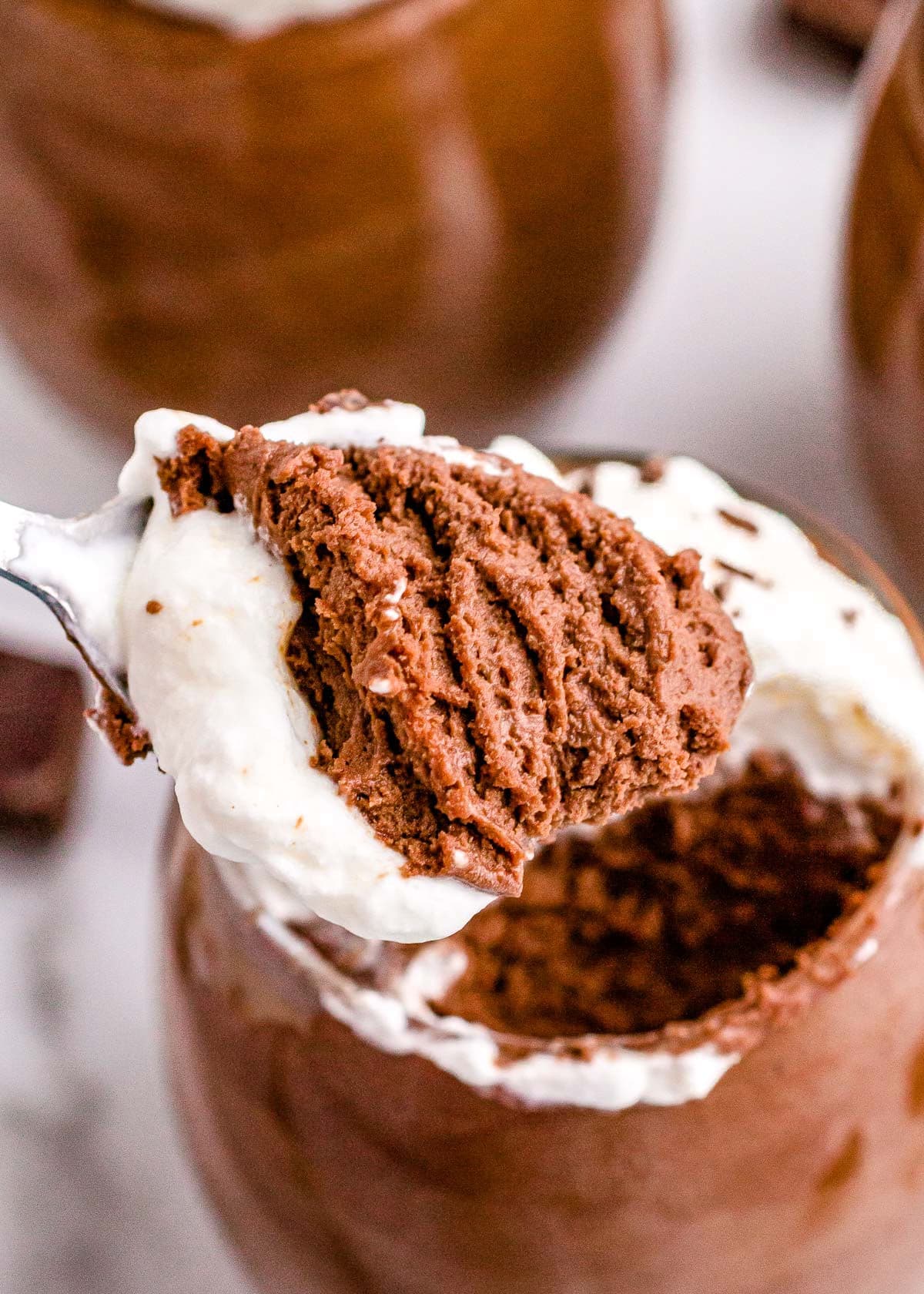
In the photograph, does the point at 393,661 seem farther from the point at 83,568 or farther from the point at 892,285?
the point at 892,285

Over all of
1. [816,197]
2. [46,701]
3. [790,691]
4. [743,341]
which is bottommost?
[790,691]

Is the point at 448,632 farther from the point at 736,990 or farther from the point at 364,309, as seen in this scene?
the point at 364,309

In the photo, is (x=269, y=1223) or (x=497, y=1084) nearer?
(x=497, y=1084)

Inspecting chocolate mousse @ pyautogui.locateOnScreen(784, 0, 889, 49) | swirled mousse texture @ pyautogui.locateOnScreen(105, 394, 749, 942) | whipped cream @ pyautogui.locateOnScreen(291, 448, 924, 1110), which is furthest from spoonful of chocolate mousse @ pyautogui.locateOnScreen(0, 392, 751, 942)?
chocolate mousse @ pyautogui.locateOnScreen(784, 0, 889, 49)

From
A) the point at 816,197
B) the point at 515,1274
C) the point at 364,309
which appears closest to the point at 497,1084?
the point at 515,1274

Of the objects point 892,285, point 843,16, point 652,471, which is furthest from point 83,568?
point 843,16

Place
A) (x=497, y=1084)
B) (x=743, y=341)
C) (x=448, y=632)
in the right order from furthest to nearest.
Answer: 1. (x=743, y=341)
2. (x=497, y=1084)
3. (x=448, y=632)

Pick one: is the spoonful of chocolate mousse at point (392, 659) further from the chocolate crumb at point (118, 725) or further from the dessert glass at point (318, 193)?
the dessert glass at point (318, 193)

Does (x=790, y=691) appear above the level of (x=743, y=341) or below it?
below
